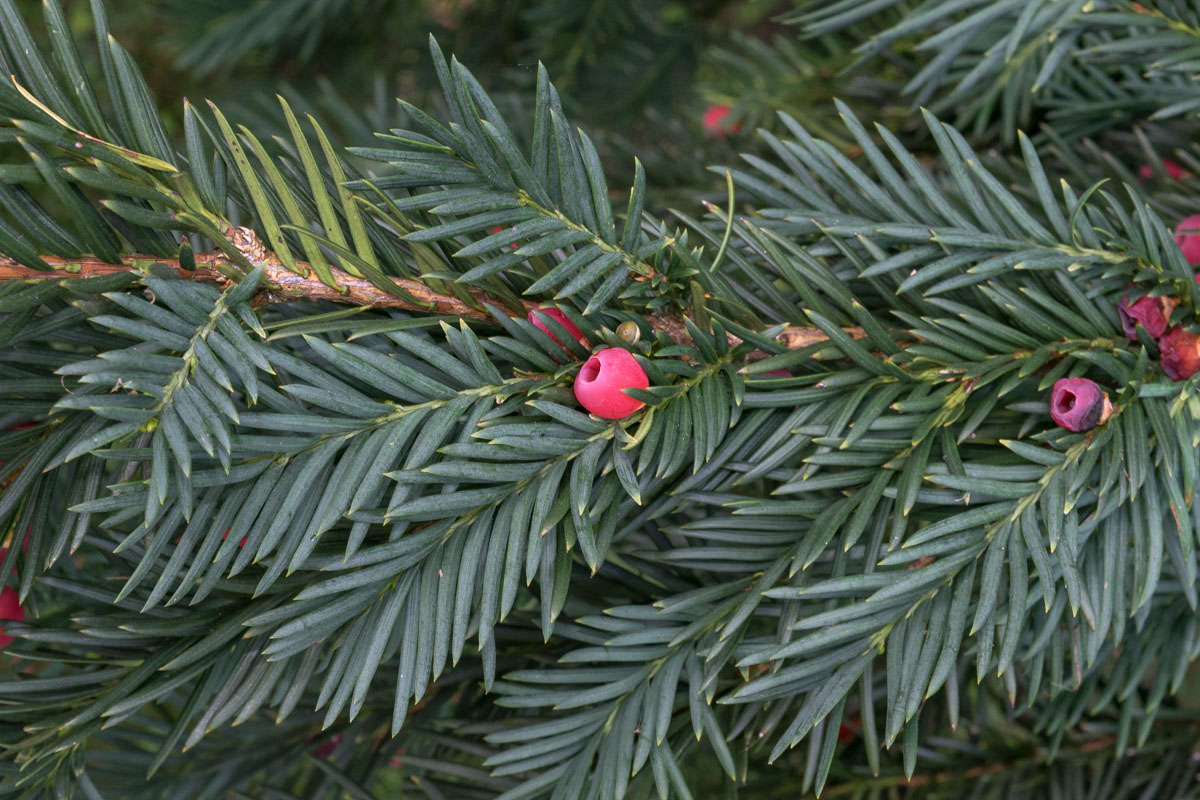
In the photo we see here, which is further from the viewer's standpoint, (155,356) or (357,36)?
(357,36)

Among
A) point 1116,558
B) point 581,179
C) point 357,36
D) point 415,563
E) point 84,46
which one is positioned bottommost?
point 1116,558

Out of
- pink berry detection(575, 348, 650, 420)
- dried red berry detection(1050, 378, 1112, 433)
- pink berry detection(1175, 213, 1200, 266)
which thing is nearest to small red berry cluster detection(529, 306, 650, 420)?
pink berry detection(575, 348, 650, 420)

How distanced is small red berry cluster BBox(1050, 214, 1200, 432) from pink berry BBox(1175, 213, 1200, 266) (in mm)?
71

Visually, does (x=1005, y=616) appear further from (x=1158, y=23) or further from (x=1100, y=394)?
(x=1158, y=23)

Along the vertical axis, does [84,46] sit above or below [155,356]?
above

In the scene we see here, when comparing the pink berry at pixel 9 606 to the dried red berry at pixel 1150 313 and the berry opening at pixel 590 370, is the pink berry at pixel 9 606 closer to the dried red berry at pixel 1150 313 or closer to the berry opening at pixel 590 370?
the berry opening at pixel 590 370

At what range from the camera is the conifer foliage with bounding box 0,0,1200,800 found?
0.33 meters

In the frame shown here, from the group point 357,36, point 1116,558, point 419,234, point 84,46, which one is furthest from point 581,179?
point 84,46

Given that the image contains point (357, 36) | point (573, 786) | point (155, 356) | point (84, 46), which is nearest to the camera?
point (155, 356)

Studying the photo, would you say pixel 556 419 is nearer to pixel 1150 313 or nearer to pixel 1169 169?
pixel 1150 313

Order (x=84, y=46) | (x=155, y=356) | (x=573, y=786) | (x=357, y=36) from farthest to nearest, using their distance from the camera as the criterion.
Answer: (x=84, y=46) < (x=357, y=36) < (x=573, y=786) < (x=155, y=356)

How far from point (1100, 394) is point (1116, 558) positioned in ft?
0.24

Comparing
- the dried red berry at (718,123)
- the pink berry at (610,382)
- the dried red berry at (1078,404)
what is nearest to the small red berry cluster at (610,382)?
the pink berry at (610,382)

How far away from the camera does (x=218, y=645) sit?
386 mm
